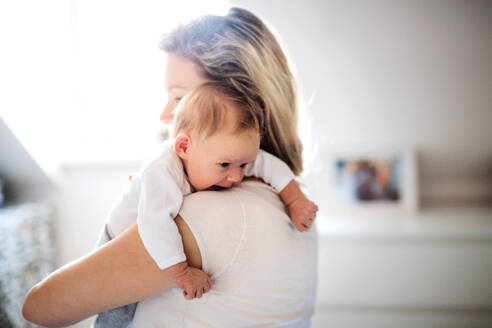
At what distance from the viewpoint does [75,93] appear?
2.38 metres

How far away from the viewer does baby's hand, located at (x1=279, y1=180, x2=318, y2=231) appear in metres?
0.75

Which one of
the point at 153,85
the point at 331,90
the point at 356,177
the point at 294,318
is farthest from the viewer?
the point at 153,85

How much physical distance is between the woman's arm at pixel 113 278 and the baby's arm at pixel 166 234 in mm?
22

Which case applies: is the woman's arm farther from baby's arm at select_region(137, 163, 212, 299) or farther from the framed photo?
the framed photo

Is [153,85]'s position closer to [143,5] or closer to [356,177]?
[143,5]

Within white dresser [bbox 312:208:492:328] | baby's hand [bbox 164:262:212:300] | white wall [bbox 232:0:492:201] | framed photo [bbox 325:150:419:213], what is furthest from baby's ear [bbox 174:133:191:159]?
framed photo [bbox 325:150:419:213]

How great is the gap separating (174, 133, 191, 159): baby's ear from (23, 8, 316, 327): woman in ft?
0.37

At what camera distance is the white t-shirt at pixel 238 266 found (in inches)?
25.4

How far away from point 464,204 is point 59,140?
243cm

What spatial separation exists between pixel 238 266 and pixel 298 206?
20cm

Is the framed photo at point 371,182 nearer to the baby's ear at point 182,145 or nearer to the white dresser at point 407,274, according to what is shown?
the white dresser at point 407,274

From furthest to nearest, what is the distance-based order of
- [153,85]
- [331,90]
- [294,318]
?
[153,85]
[331,90]
[294,318]

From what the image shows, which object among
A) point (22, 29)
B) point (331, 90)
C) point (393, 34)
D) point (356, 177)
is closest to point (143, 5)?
point (22, 29)

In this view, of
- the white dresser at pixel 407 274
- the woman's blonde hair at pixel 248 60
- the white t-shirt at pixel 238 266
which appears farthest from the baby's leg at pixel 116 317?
the white dresser at pixel 407 274
